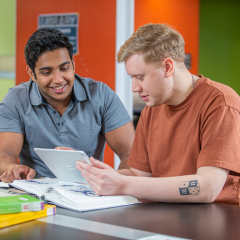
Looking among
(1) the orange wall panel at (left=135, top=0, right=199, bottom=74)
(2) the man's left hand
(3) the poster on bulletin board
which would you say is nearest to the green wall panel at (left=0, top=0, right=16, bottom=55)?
(3) the poster on bulletin board

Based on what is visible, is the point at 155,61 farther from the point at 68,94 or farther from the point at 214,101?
the point at 68,94

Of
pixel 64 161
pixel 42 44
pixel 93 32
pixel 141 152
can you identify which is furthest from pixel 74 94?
pixel 93 32

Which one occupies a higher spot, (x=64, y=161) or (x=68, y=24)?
(x=68, y=24)

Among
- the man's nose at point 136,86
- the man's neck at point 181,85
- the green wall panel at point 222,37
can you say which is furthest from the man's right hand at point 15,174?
the green wall panel at point 222,37

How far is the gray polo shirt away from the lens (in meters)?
1.76

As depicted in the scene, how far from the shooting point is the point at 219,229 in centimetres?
78

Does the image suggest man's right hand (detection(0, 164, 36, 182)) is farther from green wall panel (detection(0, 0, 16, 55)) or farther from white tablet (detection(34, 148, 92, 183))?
green wall panel (detection(0, 0, 16, 55))

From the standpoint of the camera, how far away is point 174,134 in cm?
127

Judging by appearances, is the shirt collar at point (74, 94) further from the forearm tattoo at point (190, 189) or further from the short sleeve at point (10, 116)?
the forearm tattoo at point (190, 189)

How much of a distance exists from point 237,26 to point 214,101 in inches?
149

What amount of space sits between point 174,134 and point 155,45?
1.16 feet

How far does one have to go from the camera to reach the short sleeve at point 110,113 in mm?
1829

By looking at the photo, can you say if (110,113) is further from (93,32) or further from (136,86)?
(93,32)

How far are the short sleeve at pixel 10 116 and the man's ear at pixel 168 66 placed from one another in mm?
930
